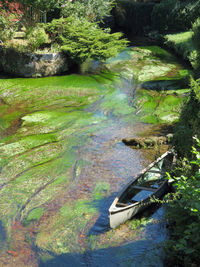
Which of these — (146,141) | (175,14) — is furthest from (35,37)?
(175,14)

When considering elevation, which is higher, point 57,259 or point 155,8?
point 155,8

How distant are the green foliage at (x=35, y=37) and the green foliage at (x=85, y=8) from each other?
3.03 metres

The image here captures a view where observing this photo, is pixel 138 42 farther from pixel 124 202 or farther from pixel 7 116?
pixel 124 202

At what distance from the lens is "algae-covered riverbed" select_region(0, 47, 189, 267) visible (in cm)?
670

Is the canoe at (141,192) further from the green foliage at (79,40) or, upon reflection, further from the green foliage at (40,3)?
the green foliage at (40,3)

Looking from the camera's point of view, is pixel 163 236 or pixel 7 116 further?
pixel 7 116

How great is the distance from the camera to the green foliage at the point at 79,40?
17.4 m

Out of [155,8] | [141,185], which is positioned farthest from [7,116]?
[155,8]

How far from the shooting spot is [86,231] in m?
7.16

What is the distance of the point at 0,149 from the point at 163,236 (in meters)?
5.68

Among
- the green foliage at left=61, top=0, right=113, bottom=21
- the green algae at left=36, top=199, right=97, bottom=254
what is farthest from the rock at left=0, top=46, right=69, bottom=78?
the green algae at left=36, top=199, right=97, bottom=254

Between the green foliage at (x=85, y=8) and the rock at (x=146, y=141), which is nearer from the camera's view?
the rock at (x=146, y=141)

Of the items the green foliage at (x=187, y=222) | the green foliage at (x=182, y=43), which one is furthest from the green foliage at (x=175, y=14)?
the green foliage at (x=187, y=222)

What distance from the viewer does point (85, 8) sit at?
837 inches
